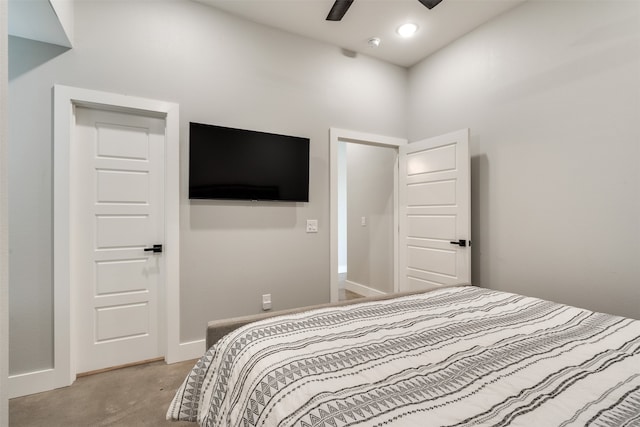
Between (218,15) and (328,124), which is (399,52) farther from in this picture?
(218,15)

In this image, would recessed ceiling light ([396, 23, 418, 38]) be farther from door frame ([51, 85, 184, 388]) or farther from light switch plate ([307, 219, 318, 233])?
door frame ([51, 85, 184, 388])

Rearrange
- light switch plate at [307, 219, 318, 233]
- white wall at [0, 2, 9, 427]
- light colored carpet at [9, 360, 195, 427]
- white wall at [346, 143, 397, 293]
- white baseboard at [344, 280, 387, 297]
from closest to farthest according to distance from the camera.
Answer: white wall at [0, 2, 9, 427] → light colored carpet at [9, 360, 195, 427] → light switch plate at [307, 219, 318, 233] → white wall at [346, 143, 397, 293] → white baseboard at [344, 280, 387, 297]

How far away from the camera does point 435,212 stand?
2941mm

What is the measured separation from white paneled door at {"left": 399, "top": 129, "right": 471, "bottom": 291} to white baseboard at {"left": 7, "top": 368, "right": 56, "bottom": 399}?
10.5ft

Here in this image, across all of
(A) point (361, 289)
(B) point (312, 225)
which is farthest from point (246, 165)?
(A) point (361, 289)

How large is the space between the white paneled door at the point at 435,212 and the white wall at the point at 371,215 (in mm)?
403

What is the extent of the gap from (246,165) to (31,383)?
2170mm

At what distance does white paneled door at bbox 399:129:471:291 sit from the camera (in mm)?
2666

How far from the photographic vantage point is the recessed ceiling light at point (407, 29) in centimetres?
272

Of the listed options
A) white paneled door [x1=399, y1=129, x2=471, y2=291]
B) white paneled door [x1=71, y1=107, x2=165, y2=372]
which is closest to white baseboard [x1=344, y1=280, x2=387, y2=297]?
white paneled door [x1=399, y1=129, x2=471, y2=291]

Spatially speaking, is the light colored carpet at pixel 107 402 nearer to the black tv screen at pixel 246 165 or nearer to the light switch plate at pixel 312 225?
the black tv screen at pixel 246 165

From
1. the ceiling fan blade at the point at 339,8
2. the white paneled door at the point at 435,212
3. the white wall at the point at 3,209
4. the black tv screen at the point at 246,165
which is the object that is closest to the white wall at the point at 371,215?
the white paneled door at the point at 435,212

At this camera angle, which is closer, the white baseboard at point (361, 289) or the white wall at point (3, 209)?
the white wall at point (3, 209)

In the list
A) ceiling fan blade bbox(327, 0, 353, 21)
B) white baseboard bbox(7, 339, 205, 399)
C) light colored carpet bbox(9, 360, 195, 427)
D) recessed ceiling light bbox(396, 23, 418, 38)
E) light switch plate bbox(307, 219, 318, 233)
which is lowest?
light colored carpet bbox(9, 360, 195, 427)
